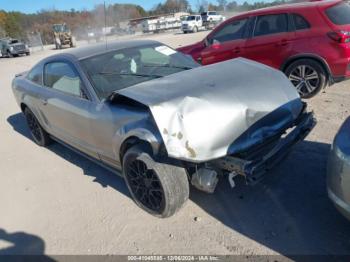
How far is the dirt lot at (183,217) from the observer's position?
2.62 m

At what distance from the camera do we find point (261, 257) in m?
2.43

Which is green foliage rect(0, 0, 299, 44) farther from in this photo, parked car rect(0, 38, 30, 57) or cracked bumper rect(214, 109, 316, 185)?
cracked bumper rect(214, 109, 316, 185)

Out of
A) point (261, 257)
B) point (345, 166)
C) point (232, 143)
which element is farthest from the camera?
point (232, 143)

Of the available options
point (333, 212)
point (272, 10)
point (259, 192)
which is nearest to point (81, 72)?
point (259, 192)

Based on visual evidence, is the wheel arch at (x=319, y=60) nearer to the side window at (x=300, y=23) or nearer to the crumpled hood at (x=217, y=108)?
the side window at (x=300, y=23)

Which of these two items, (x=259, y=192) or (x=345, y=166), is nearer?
(x=345, y=166)

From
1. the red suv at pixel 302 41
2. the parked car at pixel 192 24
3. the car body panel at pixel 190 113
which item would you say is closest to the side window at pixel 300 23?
the red suv at pixel 302 41

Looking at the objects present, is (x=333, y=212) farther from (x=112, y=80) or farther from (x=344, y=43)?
(x=344, y=43)

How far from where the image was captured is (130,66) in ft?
12.2

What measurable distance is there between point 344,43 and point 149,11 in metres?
94.7

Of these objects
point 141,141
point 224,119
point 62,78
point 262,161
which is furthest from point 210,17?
point 262,161

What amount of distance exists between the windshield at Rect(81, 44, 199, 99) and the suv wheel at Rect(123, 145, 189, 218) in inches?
33.1

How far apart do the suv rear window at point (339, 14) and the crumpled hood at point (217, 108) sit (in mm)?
2869

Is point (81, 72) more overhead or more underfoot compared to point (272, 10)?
more underfoot
